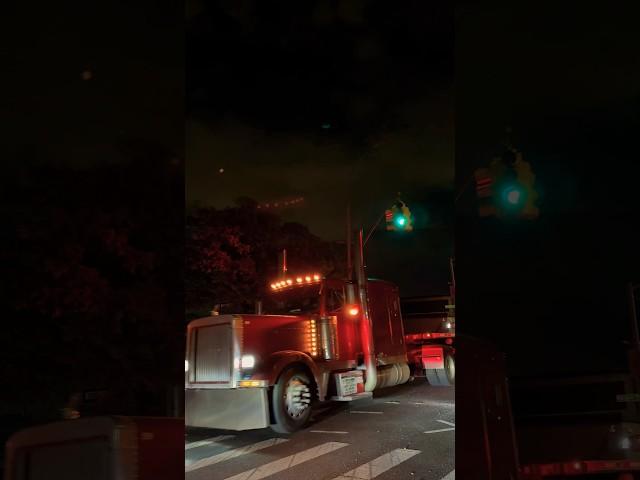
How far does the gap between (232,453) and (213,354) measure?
1557mm

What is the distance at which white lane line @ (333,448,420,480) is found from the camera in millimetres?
5684

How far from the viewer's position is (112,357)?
10.6m

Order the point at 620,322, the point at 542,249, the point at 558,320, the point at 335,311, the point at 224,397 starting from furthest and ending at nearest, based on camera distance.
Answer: the point at 335,311 < the point at 542,249 < the point at 224,397 < the point at 558,320 < the point at 620,322

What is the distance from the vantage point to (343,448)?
22.5 feet

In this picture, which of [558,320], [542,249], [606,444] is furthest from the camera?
[542,249]

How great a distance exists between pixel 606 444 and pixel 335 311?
532 cm

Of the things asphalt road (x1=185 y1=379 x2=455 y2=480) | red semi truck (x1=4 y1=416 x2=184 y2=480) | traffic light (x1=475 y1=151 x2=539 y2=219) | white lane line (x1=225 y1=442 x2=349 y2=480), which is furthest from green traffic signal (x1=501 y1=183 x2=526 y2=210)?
red semi truck (x1=4 y1=416 x2=184 y2=480)

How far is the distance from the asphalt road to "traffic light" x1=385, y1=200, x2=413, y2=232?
10.4 feet

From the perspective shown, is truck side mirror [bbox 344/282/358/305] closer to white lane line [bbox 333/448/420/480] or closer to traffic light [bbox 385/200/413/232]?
traffic light [bbox 385/200/413/232]

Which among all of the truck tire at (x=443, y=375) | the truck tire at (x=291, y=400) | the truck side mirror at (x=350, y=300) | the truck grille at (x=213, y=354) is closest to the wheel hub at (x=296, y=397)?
the truck tire at (x=291, y=400)

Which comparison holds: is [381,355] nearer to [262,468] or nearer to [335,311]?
[335,311]

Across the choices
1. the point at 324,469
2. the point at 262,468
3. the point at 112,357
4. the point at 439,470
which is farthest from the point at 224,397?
the point at 112,357

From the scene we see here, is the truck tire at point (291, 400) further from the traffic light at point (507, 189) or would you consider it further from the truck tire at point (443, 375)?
the truck tire at point (443, 375)

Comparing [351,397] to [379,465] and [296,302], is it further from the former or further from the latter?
[379,465]
